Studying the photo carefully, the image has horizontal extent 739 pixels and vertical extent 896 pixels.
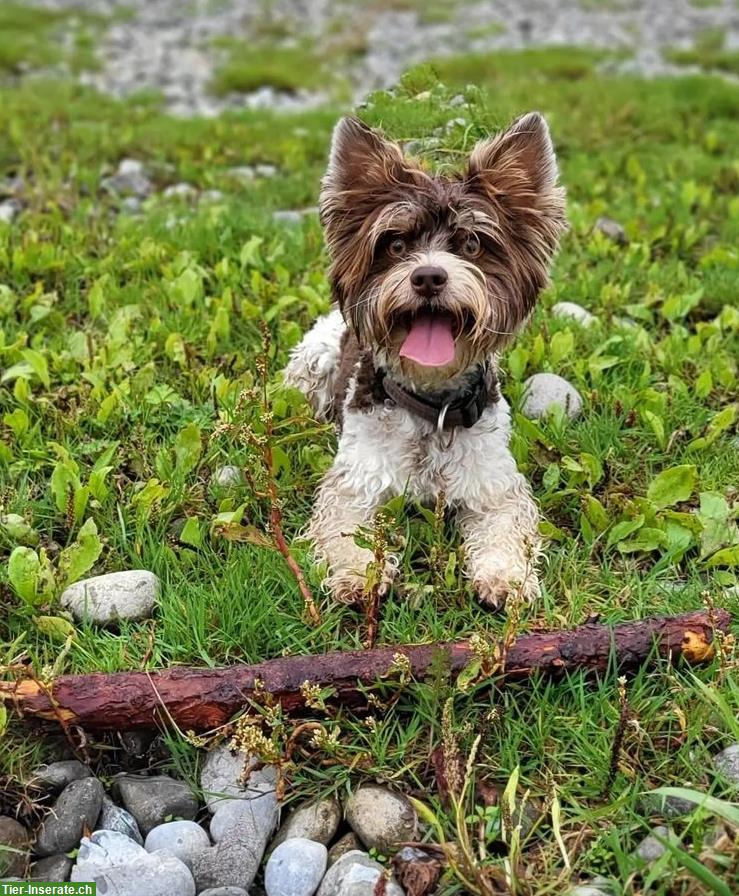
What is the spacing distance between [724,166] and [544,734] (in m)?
8.08

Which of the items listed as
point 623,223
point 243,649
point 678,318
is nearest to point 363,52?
point 623,223

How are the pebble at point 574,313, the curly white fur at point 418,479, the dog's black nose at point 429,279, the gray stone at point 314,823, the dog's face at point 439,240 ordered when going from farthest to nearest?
the pebble at point 574,313 < the curly white fur at point 418,479 < the dog's face at point 439,240 < the dog's black nose at point 429,279 < the gray stone at point 314,823

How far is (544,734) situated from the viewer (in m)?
3.76

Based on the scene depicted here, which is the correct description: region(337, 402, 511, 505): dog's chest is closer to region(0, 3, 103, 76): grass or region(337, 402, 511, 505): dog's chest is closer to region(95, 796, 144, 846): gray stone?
region(95, 796, 144, 846): gray stone

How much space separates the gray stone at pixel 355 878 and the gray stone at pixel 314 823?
16cm

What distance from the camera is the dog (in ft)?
14.5

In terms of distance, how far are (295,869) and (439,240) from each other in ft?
8.86

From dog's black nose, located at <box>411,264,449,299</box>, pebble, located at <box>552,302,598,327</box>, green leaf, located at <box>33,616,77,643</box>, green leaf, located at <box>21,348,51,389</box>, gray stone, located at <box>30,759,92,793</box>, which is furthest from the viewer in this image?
pebble, located at <box>552,302,598,327</box>

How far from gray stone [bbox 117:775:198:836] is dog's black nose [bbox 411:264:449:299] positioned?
228 centimetres

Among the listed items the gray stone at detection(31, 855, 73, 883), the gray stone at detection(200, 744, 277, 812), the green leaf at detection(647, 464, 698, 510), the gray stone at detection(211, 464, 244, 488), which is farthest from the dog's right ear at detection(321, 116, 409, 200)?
the gray stone at detection(31, 855, 73, 883)

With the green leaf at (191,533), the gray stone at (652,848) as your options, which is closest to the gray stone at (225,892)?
the gray stone at (652,848)

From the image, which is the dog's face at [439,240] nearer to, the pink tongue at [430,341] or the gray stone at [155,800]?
the pink tongue at [430,341]

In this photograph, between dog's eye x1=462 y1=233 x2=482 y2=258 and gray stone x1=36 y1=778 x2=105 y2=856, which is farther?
dog's eye x1=462 y1=233 x2=482 y2=258

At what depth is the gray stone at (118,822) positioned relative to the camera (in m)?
3.49
